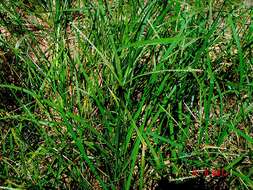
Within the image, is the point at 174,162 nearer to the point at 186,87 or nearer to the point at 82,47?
the point at 186,87

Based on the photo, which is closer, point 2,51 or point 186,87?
point 186,87

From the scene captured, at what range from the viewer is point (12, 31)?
4.72 feet

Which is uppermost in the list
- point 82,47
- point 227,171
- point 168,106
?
point 82,47

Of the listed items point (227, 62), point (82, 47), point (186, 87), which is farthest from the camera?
point (227, 62)

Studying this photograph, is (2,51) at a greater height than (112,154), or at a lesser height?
greater

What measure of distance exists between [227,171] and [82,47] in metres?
0.69

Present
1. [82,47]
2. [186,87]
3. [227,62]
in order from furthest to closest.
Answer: [227,62]
[82,47]
[186,87]

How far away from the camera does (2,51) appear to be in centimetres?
150

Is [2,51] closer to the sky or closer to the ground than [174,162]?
closer to the sky

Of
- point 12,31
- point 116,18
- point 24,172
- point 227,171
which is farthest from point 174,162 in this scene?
point 12,31

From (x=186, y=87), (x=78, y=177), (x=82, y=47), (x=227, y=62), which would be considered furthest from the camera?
(x=227, y=62)

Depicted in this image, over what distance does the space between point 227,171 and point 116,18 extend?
2.28 ft

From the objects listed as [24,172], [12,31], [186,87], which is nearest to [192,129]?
[186,87]

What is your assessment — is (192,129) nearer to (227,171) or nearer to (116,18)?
(227,171)
